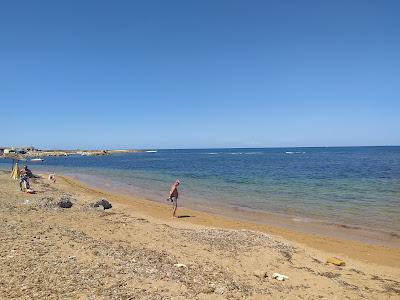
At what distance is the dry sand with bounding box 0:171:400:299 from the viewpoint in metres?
7.76

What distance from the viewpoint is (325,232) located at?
17.3m

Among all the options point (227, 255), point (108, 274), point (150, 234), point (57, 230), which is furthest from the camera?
point (150, 234)

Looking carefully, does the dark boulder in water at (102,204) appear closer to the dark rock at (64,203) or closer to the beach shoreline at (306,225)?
the dark rock at (64,203)

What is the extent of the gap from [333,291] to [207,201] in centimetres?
1798

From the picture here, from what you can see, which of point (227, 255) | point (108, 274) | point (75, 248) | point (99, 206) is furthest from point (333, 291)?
point (99, 206)

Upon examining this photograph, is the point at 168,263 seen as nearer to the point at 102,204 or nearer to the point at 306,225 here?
the point at 306,225

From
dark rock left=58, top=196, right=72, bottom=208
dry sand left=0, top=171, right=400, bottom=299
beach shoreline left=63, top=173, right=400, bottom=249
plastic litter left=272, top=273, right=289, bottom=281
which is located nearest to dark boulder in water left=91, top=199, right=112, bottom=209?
dark rock left=58, top=196, right=72, bottom=208

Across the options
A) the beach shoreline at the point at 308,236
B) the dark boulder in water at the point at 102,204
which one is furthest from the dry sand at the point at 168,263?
the dark boulder in water at the point at 102,204

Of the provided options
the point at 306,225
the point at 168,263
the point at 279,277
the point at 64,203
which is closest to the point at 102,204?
the point at 64,203

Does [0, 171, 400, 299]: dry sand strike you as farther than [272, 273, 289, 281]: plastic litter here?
No

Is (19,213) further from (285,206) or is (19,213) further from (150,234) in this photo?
(285,206)

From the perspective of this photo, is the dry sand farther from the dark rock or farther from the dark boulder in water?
the dark boulder in water

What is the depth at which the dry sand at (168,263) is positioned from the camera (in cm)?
776

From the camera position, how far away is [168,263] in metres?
9.79
